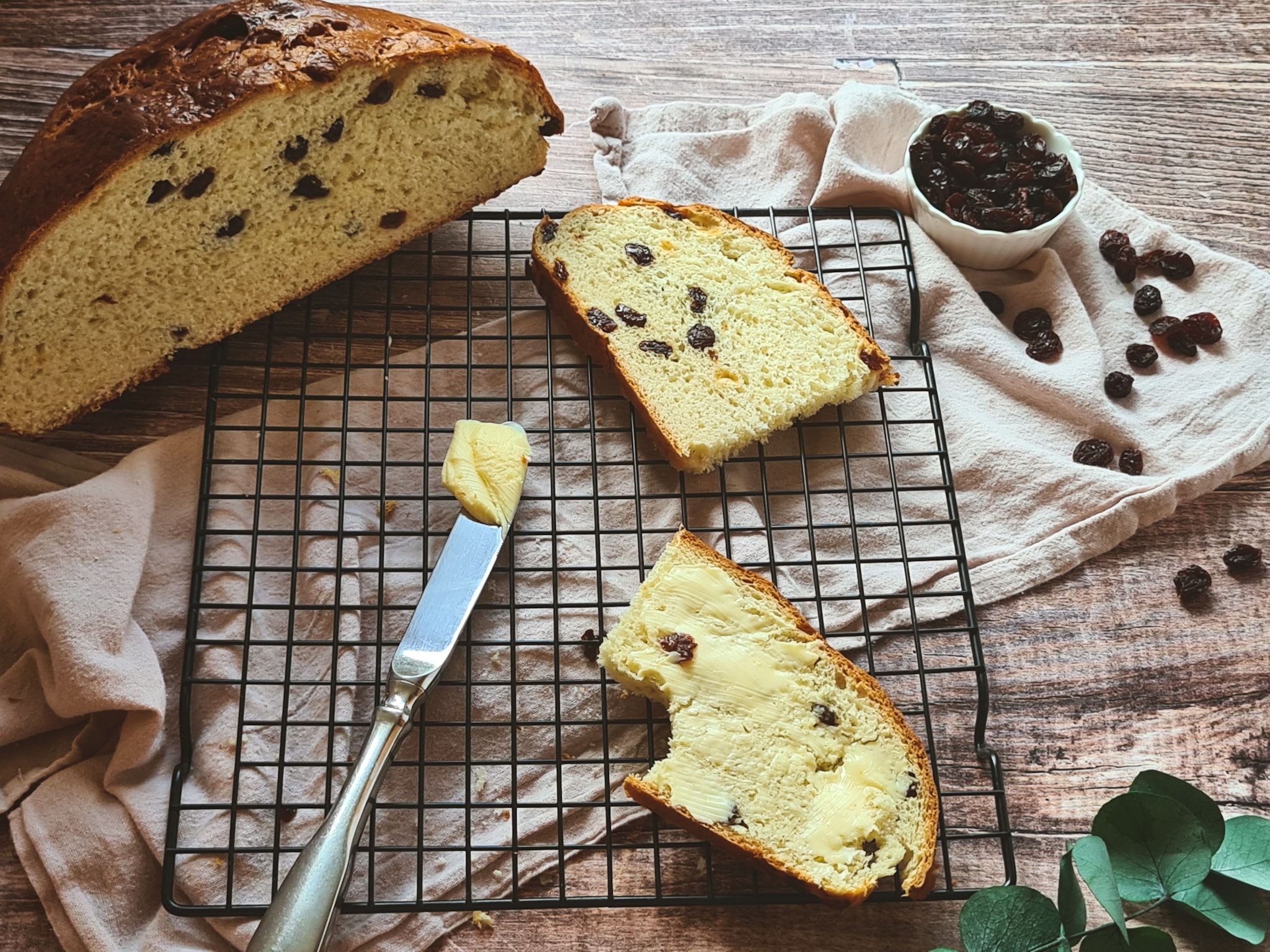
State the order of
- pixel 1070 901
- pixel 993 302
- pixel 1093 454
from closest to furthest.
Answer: pixel 1070 901, pixel 1093 454, pixel 993 302

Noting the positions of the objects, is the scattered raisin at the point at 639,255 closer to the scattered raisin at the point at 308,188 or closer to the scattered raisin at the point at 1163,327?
the scattered raisin at the point at 308,188

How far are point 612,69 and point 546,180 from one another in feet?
1.52

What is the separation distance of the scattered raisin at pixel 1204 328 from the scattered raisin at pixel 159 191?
2.55 m

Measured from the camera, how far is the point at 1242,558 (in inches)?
108

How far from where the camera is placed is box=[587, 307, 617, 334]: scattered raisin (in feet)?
9.03

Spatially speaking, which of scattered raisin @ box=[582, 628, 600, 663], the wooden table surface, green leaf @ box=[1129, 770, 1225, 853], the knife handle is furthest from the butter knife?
green leaf @ box=[1129, 770, 1225, 853]

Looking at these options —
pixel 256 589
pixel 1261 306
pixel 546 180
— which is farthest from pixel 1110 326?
pixel 256 589

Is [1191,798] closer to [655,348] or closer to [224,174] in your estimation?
[655,348]

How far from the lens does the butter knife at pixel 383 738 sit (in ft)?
6.66

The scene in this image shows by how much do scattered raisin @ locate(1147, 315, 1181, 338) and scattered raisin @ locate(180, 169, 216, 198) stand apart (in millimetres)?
2412

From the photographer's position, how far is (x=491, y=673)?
249cm

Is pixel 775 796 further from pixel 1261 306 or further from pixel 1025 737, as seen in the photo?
pixel 1261 306

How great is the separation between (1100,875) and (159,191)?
2380mm

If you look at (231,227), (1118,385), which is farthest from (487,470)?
(1118,385)
